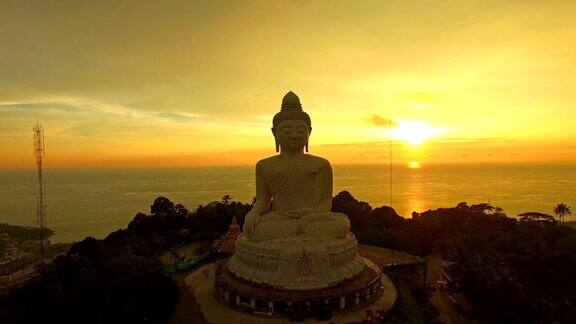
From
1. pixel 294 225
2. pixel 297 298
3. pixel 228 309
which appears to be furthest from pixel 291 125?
pixel 228 309

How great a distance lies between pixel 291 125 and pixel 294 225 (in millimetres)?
4002

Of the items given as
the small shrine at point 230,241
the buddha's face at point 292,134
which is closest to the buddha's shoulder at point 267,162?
the buddha's face at point 292,134

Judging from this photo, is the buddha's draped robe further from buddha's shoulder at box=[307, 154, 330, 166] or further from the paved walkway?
the paved walkway

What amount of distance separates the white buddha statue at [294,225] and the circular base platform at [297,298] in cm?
28

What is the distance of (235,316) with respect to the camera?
43.3 feet

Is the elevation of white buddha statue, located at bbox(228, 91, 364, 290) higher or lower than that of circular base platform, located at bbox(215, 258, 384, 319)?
higher

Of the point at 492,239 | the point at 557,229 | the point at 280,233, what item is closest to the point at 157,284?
the point at 280,233

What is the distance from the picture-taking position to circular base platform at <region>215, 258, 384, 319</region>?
42.2 ft

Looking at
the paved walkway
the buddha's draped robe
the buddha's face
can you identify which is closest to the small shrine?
the paved walkway

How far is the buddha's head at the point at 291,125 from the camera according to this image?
15852 mm

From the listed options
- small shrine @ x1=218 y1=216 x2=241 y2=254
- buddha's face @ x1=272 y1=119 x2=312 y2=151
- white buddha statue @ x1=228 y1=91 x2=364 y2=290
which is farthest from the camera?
small shrine @ x1=218 y1=216 x2=241 y2=254

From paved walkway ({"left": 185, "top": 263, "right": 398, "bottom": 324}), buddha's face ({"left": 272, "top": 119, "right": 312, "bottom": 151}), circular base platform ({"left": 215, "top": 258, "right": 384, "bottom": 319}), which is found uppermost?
buddha's face ({"left": 272, "top": 119, "right": 312, "bottom": 151})

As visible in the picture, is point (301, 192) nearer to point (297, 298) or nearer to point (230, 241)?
point (297, 298)

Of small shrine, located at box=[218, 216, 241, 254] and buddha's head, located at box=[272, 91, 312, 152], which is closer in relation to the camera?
buddha's head, located at box=[272, 91, 312, 152]
